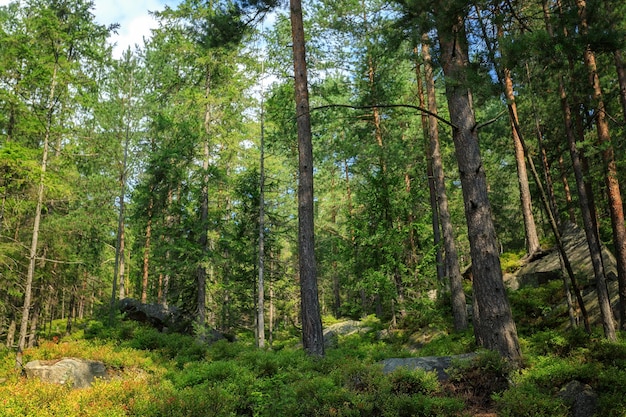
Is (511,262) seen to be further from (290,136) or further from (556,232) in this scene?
(290,136)

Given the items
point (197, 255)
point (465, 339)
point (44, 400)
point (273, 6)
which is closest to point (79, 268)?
point (197, 255)

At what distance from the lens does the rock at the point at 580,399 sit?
4.88m

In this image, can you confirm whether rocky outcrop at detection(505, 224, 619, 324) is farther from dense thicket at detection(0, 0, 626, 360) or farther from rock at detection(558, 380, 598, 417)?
rock at detection(558, 380, 598, 417)

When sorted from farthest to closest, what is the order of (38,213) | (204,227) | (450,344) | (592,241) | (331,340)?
(331,340) < (204,227) < (38,213) < (450,344) < (592,241)

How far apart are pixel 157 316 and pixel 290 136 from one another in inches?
439

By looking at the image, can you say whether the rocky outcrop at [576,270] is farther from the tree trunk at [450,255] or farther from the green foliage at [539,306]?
the tree trunk at [450,255]

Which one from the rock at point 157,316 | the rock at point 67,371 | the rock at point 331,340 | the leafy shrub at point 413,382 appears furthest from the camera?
the rock at point 157,316

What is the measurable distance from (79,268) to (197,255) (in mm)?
6760

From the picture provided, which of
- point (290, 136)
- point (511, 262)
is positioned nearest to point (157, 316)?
point (290, 136)

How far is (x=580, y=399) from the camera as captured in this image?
505cm

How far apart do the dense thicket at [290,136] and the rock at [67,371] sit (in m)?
2.78

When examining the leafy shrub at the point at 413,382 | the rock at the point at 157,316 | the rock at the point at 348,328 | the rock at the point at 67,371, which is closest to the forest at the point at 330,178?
the leafy shrub at the point at 413,382

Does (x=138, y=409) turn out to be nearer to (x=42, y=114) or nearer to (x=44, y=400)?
(x=44, y=400)

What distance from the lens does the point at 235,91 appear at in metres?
17.3
